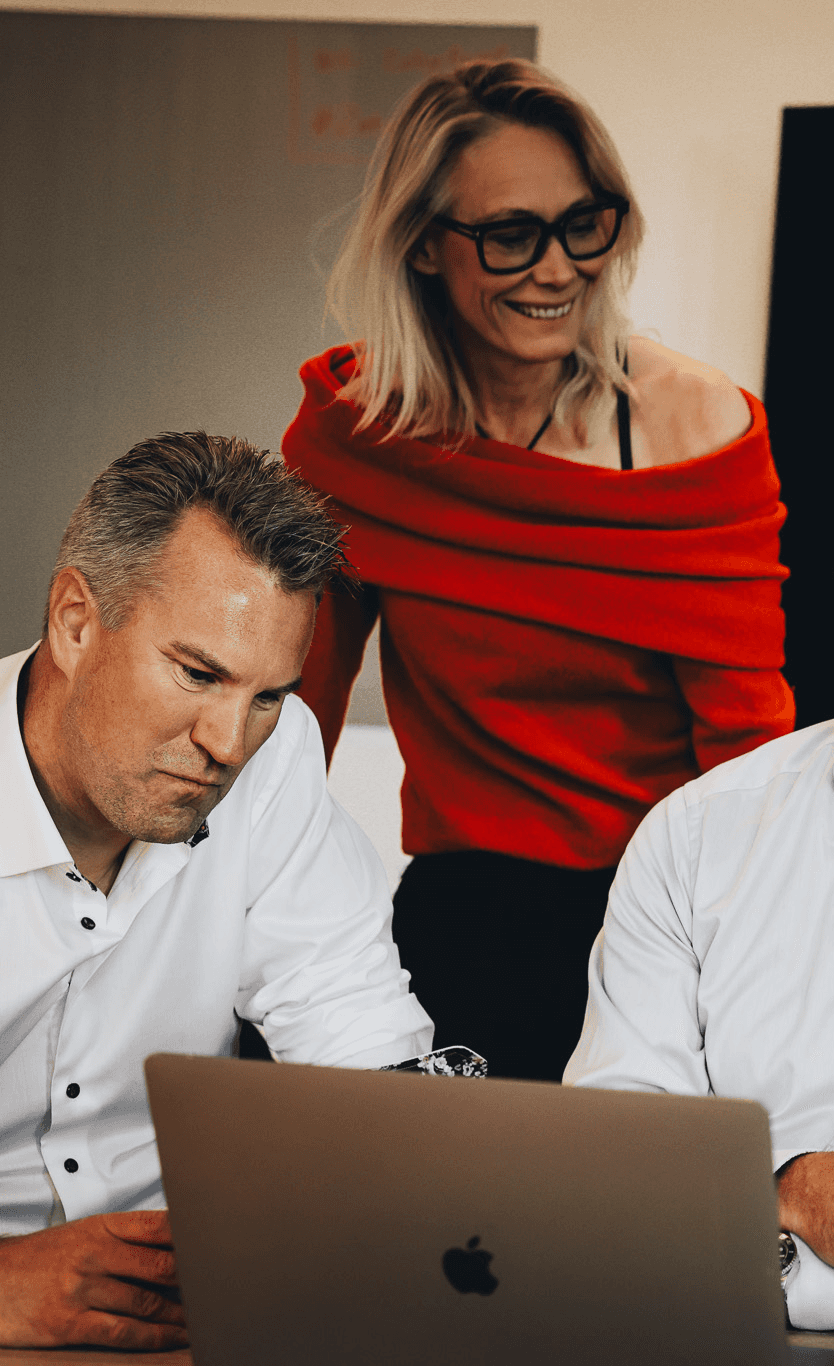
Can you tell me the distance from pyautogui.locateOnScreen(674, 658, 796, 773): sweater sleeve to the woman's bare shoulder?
25cm

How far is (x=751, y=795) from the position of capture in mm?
1196

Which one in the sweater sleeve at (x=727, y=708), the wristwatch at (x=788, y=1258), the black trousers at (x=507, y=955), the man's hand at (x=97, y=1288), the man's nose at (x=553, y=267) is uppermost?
the man's nose at (x=553, y=267)

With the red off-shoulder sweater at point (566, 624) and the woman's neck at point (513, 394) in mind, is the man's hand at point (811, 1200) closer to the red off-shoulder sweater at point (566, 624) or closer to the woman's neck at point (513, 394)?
the red off-shoulder sweater at point (566, 624)

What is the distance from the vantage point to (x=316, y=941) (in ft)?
4.24

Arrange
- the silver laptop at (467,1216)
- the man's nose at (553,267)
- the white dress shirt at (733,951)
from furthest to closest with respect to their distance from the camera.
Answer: the man's nose at (553,267), the white dress shirt at (733,951), the silver laptop at (467,1216)

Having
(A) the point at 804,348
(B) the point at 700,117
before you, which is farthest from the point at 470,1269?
(B) the point at 700,117

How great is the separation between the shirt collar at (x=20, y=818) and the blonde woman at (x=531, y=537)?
1.43ft

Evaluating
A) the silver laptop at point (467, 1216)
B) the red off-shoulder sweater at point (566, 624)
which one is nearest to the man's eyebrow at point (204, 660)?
the red off-shoulder sweater at point (566, 624)

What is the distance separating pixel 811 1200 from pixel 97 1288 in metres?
0.49

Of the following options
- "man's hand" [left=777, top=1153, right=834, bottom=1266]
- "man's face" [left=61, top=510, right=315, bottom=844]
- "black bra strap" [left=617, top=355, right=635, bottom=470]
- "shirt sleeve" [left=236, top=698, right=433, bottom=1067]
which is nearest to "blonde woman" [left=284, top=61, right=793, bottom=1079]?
"black bra strap" [left=617, top=355, right=635, bottom=470]

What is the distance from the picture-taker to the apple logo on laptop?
→ 25.0 inches

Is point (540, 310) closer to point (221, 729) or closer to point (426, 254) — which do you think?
point (426, 254)

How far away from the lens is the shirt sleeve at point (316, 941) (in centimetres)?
124

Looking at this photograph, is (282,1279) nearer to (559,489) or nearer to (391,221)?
(559,489)
